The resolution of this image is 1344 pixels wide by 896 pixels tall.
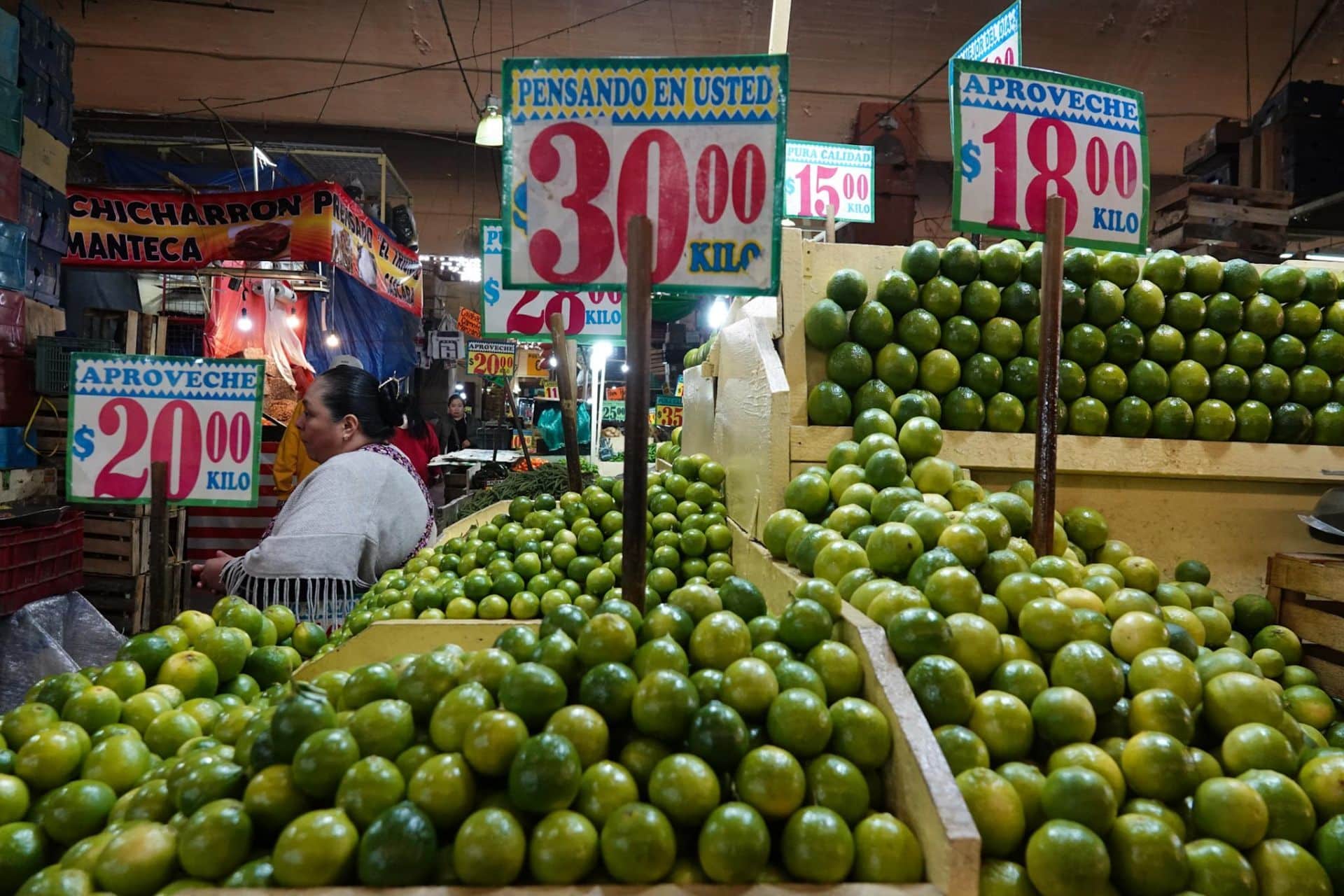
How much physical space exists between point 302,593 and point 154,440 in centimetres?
101

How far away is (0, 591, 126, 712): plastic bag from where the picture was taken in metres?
4.27

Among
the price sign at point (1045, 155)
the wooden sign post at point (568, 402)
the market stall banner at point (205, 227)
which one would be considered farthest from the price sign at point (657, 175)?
the market stall banner at point (205, 227)

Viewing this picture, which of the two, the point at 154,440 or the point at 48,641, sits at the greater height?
the point at 154,440

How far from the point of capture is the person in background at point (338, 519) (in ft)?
11.0

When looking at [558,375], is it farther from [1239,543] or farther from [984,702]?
[1239,543]

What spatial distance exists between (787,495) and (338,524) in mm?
A: 2187

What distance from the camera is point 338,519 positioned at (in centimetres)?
349

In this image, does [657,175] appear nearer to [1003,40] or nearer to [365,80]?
[1003,40]

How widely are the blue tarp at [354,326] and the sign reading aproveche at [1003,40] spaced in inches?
307

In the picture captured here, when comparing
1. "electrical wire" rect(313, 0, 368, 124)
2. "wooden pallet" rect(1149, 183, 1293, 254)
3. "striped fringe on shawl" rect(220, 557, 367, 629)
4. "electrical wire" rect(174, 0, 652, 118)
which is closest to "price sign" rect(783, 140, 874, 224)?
"wooden pallet" rect(1149, 183, 1293, 254)

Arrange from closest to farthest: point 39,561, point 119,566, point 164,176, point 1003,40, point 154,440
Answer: point 154,440 < point 1003,40 < point 39,561 < point 119,566 < point 164,176

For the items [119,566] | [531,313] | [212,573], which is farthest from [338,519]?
[119,566]

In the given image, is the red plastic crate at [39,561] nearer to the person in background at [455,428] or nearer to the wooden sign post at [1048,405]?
the wooden sign post at [1048,405]

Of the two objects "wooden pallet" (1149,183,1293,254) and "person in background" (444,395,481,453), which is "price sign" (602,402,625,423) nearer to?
"person in background" (444,395,481,453)
